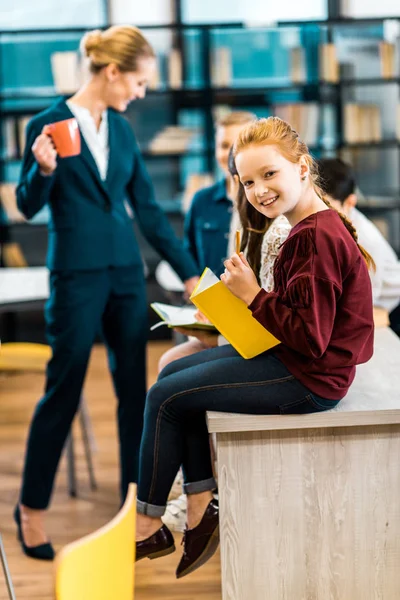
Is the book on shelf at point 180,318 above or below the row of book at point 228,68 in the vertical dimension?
below

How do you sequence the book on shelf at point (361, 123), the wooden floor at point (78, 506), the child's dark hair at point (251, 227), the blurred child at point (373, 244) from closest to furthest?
the child's dark hair at point (251, 227) < the wooden floor at point (78, 506) < the blurred child at point (373, 244) < the book on shelf at point (361, 123)

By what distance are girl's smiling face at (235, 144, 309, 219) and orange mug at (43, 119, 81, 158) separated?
0.70 metres

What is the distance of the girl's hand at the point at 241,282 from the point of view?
1.82 metres

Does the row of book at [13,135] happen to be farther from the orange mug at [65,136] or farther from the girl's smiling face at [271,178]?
the girl's smiling face at [271,178]

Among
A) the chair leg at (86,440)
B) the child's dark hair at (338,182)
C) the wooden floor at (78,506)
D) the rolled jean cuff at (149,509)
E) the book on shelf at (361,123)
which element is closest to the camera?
the rolled jean cuff at (149,509)

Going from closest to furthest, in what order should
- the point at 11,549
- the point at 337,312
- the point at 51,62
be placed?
the point at 337,312
the point at 11,549
the point at 51,62

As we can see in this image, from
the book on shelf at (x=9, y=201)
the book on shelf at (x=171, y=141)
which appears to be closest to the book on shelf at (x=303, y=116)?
the book on shelf at (x=171, y=141)

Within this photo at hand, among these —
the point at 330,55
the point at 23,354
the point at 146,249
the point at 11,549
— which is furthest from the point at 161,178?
the point at 11,549

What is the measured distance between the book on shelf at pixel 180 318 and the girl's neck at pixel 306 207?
43cm

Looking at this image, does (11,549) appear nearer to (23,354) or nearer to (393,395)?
(23,354)

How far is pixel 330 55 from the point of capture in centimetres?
561

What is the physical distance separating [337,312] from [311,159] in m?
0.36

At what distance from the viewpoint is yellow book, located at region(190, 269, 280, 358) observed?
6.12 feet

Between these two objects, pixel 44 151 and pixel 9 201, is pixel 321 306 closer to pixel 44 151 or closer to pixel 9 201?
pixel 44 151
